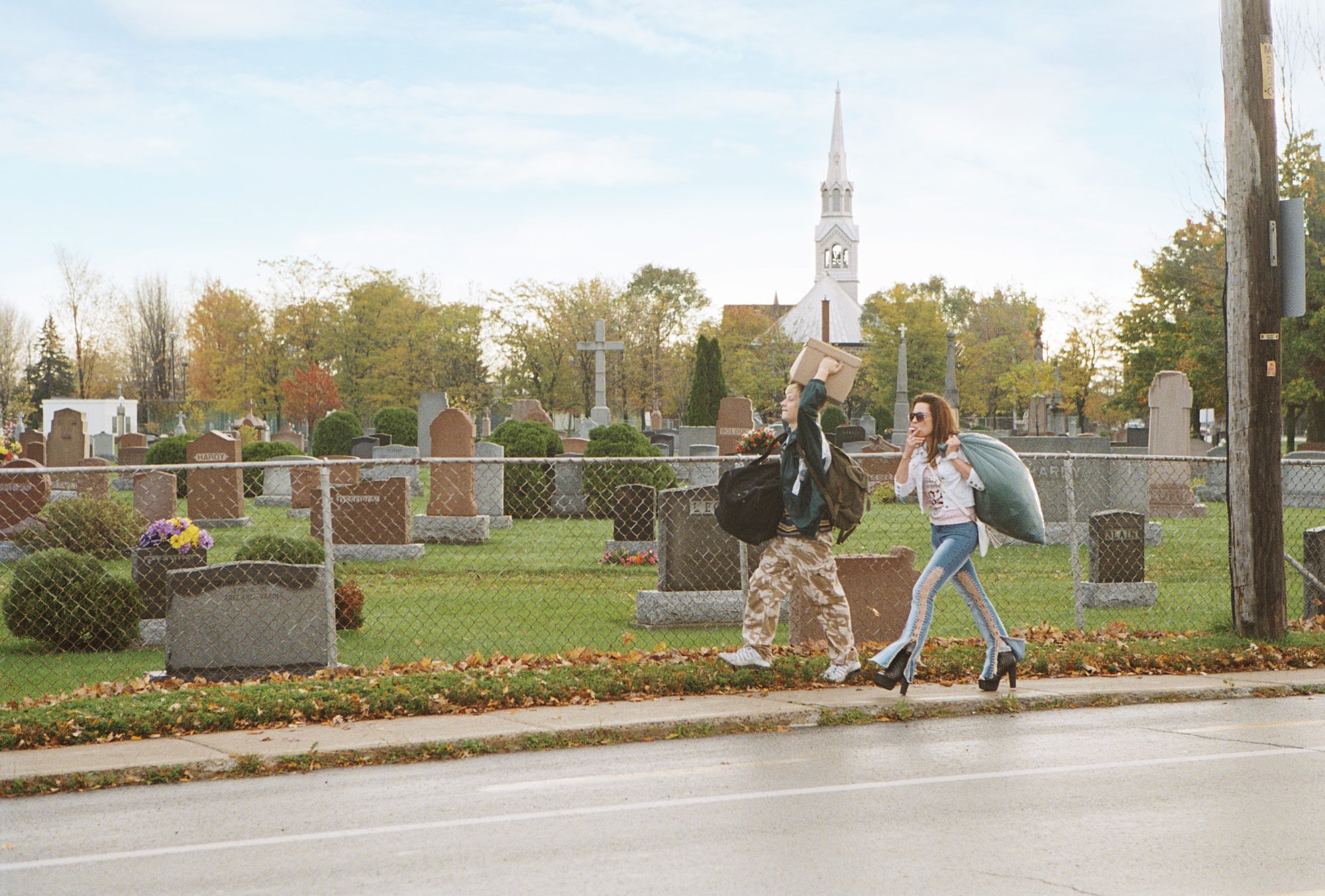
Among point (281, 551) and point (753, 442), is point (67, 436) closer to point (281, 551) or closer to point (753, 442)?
point (281, 551)

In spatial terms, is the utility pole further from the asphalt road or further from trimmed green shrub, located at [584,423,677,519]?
trimmed green shrub, located at [584,423,677,519]

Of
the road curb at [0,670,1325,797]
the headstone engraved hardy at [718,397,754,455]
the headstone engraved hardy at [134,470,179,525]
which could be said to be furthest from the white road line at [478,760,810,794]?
the headstone engraved hardy at [718,397,754,455]

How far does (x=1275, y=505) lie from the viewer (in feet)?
32.5

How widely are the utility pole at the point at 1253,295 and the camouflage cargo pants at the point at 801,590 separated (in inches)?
142

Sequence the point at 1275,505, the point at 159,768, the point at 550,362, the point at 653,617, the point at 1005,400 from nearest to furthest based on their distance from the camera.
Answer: the point at 159,768 < the point at 1275,505 < the point at 653,617 < the point at 550,362 < the point at 1005,400

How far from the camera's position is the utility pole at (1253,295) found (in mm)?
9688

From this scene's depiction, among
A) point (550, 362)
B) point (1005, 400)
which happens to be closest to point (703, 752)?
point (550, 362)

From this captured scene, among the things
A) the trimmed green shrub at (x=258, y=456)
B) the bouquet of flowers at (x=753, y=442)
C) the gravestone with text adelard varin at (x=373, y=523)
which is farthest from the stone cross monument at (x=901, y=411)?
the bouquet of flowers at (x=753, y=442)

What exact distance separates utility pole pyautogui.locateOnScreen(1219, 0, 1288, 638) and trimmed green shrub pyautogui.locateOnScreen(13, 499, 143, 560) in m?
13.7

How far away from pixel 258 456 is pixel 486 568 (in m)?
12.8

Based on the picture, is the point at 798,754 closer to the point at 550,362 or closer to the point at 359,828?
the point at 359,828

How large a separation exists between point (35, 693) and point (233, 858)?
5066mm

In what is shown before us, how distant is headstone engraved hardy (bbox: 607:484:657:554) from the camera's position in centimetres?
1727

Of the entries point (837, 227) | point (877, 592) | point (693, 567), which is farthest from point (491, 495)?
point (837, 227)
